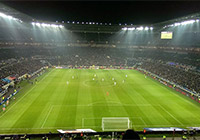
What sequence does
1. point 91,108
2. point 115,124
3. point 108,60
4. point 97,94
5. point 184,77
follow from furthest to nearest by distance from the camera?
point 108,60, point 184,77, point 97,94, point 91,108, point 115,124

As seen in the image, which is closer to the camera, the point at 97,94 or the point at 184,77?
the point at 97,94

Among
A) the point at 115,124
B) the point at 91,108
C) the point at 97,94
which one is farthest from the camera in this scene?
the point at 97,94

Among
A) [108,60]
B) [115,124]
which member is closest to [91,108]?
[115,124]

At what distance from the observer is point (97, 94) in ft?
113

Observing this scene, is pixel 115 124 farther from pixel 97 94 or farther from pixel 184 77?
pixel 184 77

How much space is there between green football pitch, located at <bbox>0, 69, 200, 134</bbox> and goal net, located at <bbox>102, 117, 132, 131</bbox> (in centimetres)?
23

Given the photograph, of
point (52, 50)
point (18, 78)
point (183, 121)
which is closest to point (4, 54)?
point (18, 78)

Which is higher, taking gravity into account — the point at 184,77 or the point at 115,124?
the point at 184,77

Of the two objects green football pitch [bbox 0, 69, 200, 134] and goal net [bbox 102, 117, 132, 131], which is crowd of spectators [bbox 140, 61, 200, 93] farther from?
goal net [bbox 102, 117, 132, 131]

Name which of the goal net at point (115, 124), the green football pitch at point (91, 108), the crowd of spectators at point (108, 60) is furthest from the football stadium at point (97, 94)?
the crowd of spectators at point (108, 60)

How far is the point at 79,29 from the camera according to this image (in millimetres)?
98125

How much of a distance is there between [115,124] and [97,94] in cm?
1328

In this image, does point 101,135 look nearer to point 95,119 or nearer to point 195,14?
point 95,119

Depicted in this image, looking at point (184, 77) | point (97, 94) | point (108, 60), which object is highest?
point (108, 60)
